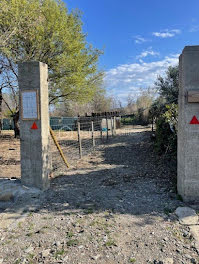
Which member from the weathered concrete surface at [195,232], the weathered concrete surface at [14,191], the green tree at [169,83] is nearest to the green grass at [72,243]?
the weathered concrete surface at [195,232]

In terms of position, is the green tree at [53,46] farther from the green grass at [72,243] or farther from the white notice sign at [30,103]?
the green grass at [72,243]

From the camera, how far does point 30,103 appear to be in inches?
157

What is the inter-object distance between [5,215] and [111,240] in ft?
5.86

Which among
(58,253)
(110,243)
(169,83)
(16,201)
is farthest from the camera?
(169,83)

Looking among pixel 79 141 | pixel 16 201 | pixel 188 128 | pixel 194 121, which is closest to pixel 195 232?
pixel 188 128

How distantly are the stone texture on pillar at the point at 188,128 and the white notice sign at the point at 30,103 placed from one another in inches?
107

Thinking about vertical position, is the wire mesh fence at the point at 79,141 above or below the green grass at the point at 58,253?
above

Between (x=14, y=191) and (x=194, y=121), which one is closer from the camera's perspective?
(x=194, y=121)

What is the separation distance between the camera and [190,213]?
3.19 m

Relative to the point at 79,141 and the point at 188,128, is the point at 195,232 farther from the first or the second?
the point at 79,141

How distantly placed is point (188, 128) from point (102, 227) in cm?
214

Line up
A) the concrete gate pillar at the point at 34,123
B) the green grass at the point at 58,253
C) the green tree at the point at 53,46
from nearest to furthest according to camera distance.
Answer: the green grass at the point at 58,253 < the concrete gate pillar at the point at 34,123 < the green tree at the point at 53,46

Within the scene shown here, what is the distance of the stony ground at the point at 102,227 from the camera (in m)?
2.30

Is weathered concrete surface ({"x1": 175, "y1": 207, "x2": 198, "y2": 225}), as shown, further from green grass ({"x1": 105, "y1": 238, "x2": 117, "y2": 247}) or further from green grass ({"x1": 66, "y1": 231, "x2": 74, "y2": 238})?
green grass ({"x1": 66, "y1": 231, "x2": 74, "y2": 238})
